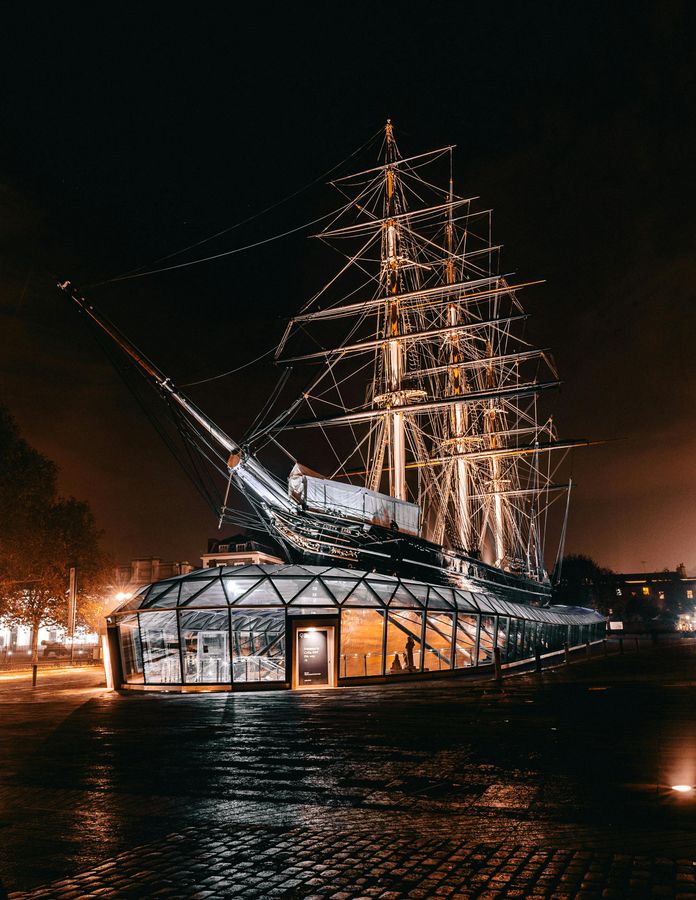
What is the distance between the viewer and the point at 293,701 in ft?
70.8

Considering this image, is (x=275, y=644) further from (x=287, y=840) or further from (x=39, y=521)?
(x=39, y=521)

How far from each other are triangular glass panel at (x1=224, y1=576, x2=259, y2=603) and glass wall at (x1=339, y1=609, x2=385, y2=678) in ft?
13.1

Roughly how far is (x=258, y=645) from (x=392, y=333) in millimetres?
25279

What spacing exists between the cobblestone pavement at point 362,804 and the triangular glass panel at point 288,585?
A: 1094cm

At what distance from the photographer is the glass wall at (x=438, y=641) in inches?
1220

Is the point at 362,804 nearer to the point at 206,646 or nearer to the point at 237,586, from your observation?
the point at 206,646

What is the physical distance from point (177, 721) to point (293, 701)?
4.74 meters

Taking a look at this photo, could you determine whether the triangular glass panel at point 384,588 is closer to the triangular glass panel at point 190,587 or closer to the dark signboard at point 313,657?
the dark signboard at point 313,657

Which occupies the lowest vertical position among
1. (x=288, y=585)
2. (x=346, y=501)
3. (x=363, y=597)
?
(x=363, y=597)

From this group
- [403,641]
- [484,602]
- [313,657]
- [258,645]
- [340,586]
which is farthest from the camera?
[484,602]

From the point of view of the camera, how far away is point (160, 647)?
29.6 metres

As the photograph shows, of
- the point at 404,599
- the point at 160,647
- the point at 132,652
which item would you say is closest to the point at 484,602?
the point at 404,599

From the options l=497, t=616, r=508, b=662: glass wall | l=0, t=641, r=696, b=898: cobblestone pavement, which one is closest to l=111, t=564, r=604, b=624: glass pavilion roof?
l=497, t=616, r=508, b=662: glass wall

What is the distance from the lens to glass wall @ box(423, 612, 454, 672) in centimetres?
3100
